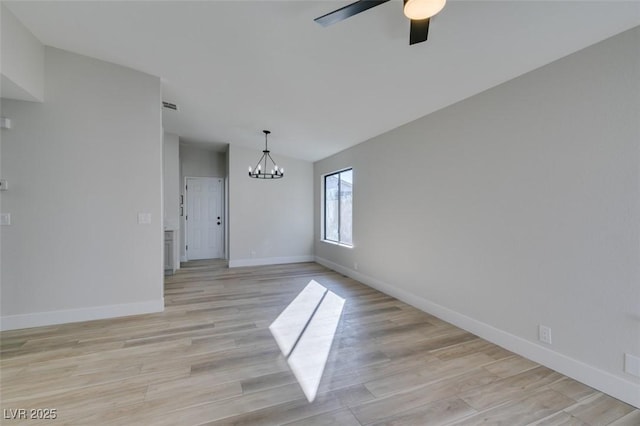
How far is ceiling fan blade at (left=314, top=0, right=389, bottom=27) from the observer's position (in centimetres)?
148

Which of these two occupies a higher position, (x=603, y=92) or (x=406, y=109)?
(x=406, y=109)

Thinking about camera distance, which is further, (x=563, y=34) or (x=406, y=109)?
(x=406, y=109)

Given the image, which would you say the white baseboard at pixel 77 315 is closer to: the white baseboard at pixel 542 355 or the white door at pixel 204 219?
the white baseboard at pixel 542 355

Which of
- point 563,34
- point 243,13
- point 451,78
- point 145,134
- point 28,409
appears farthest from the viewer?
point 145,134

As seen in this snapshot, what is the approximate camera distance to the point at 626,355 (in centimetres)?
183

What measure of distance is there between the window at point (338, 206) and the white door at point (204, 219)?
308 centimetres

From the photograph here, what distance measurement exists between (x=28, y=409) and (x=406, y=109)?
14.2 feet

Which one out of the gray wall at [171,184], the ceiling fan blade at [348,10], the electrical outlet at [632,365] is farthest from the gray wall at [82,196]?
the electrical outlet at [632,365]

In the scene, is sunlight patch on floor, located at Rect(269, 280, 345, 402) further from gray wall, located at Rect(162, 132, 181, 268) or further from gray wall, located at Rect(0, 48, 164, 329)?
gray wall, located at Rect(162, 132, 181, 268)

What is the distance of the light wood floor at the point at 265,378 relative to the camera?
5.62ft

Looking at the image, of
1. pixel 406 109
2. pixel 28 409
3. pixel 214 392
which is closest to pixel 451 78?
pixel 406 109

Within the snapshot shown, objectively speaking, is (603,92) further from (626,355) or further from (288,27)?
(288,27)

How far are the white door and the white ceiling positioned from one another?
3700 millimetres

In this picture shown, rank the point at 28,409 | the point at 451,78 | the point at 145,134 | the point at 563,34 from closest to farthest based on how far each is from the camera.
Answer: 1. the point at 28,409
2. the point at 563,34
3. the point at 451,78
4. the point at 145,134
